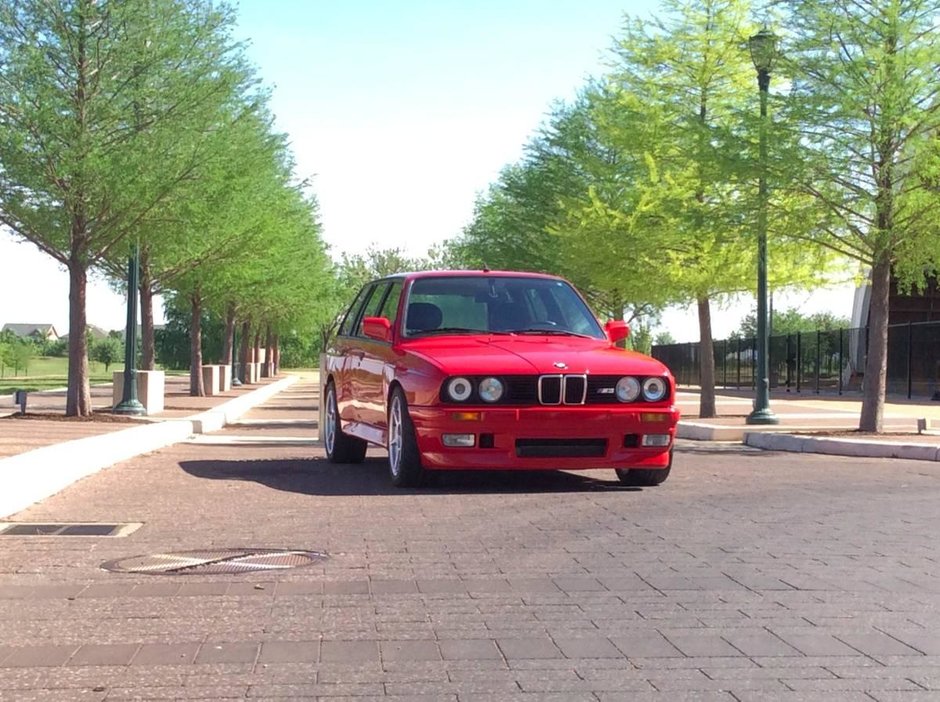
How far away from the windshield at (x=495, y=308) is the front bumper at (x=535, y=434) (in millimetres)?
1392

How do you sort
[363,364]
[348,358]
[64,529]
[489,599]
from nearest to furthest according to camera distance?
[489,599], [64,529], [363,364], [348,358]

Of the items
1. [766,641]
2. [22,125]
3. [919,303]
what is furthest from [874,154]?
[919,303]

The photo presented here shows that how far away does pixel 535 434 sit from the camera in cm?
977

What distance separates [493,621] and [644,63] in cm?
1939

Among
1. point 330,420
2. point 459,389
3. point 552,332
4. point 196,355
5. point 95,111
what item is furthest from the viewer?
point 196,355

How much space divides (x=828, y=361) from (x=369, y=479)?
3412cm

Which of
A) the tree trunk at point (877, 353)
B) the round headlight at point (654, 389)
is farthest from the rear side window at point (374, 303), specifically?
the tree trunk at point (877, 353)

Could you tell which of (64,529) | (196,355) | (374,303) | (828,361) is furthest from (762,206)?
(828,361)

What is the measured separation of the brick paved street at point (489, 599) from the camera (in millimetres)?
4547

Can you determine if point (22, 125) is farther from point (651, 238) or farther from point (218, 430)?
point (651, 238)

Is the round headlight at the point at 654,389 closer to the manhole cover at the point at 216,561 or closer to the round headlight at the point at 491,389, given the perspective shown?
the round headlight at the point at 491,389

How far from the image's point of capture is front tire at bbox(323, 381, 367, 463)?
1283 cm

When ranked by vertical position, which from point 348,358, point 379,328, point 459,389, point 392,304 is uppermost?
point 392,304

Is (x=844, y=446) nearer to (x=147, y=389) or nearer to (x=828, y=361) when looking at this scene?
(x=147, y=389)
